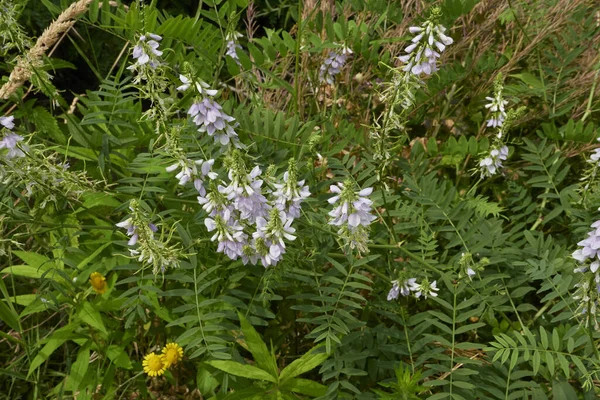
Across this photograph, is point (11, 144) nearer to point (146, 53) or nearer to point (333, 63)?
point (146, 53)

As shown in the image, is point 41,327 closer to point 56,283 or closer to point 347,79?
point 56,283

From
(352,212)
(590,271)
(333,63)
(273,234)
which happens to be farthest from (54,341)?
(590,271)

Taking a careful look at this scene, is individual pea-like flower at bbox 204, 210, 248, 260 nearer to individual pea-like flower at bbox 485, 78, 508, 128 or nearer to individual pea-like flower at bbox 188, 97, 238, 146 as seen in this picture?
individual pea-like flower at bbox 188, 97, 238, 146

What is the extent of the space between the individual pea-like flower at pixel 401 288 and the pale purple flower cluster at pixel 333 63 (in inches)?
39.2

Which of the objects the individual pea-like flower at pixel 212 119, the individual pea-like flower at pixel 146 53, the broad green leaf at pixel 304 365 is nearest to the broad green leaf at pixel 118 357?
the broad green leaf at pixel 304 365

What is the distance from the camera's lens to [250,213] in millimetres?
1625

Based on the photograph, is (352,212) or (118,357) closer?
(352,212)

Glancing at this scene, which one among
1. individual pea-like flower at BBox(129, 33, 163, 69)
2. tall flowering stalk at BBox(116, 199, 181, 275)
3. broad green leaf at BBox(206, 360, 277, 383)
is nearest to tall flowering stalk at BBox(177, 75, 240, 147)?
individual pea-like flower at BBox(129, 33, 163, 69)

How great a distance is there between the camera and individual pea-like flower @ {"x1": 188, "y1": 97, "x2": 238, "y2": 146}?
168 cm

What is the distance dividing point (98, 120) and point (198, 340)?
910mm

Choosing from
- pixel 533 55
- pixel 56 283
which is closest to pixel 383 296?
pixel 56 283

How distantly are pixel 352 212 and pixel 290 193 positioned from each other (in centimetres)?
17

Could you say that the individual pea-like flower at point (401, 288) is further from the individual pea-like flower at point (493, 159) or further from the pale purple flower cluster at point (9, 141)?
the pale purple flower cluster at point (9, 141)

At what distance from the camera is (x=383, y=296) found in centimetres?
215
